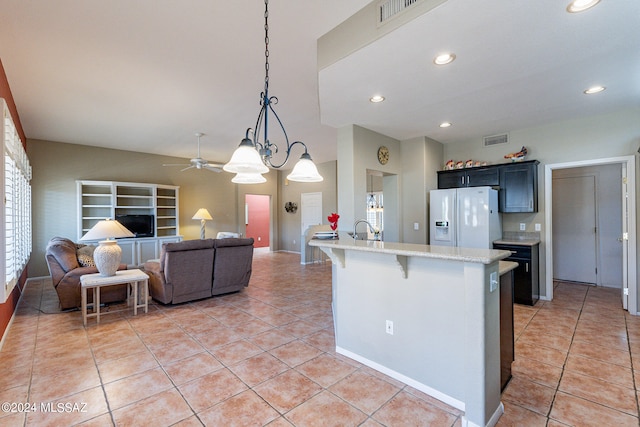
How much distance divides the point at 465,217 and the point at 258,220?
792 centimetres

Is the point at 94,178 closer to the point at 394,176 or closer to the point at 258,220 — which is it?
the point at 258,220

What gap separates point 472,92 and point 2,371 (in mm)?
5120

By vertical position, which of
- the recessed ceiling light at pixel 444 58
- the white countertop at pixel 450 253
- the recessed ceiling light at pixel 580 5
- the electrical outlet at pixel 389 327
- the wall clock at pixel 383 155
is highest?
the recessed ceiling light at pixel 444 58

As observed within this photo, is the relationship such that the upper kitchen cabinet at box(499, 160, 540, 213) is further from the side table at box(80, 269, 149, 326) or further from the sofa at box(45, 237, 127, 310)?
the sofa at box(45, 237, 127, 310)

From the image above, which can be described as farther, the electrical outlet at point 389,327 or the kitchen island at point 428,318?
the electrical outlet at point 389,327

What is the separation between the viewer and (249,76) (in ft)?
10.9

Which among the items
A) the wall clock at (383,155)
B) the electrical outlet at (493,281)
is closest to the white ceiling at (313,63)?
the wall clock at (383,155)

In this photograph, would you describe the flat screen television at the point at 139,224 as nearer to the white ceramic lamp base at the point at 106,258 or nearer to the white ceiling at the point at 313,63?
the white ceiling at the point at 313,63

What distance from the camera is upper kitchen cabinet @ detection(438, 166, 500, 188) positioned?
4.72 metres

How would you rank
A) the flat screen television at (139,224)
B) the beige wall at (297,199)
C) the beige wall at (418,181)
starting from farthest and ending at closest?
the beige wall at (297,199) → the flat screen television at (139,224) → the beige wall at (418,181)

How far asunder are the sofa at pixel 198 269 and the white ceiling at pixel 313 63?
6.84ft

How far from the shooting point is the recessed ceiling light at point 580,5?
5.86 ft

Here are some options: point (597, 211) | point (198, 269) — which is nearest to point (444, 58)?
point (198, 269)

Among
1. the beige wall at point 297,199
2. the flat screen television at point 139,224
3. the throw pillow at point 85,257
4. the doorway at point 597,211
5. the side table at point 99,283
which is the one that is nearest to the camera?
the side table at point 99,283
